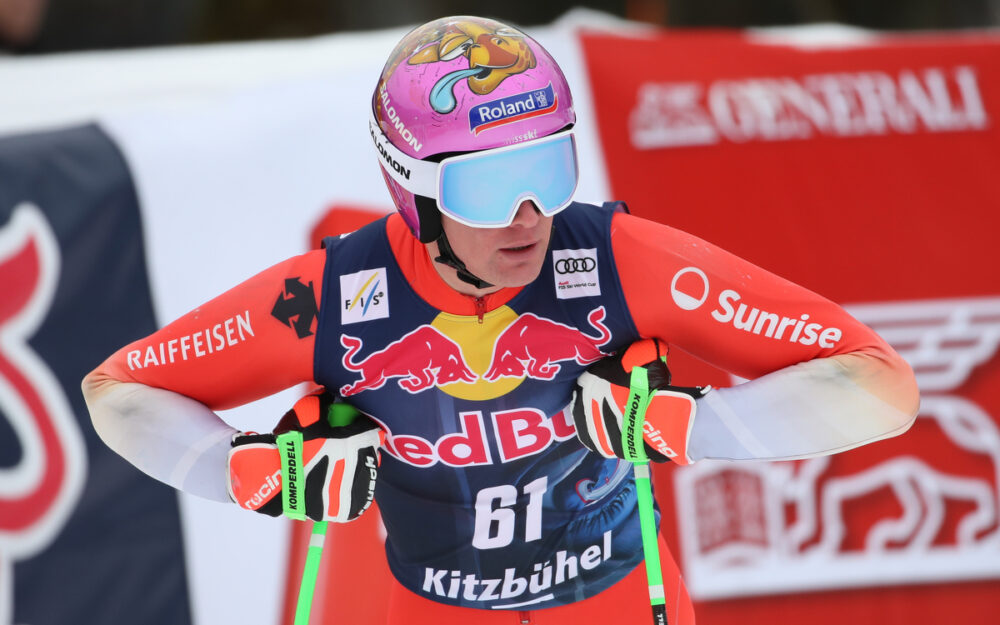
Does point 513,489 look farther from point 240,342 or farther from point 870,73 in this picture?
point 870,73

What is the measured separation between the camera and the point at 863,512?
438cm

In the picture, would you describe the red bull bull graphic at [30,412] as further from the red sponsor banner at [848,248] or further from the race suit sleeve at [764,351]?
the red sponsor banner at [848,248]

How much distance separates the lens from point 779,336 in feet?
7.04

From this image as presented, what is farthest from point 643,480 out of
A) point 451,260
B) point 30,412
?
point 30,412

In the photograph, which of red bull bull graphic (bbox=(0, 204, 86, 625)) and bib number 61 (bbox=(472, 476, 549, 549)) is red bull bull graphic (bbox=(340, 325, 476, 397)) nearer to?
bib number 61 (bbox=(472, 476, 549, 549))

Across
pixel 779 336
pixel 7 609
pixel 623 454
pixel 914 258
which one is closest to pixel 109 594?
pixel 7 609

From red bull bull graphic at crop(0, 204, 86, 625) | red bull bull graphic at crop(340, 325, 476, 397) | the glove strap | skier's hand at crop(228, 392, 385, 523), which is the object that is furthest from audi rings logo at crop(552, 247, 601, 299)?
red bull bull graphic at crop(0, 204, 86, 625)

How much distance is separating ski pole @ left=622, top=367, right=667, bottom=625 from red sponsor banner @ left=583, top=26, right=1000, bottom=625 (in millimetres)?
1878

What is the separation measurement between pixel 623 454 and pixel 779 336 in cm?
39

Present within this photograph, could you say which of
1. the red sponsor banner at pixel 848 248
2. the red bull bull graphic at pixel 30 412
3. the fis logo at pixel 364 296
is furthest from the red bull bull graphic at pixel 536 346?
the red sponsor banner at pixel 848 248

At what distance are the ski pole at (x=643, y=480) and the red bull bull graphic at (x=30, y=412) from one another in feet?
6.46

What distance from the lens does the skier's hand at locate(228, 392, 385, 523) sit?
7.15 feet

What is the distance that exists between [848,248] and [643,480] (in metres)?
2.57

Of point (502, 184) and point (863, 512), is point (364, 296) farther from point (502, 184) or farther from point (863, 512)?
point (863, 512)
